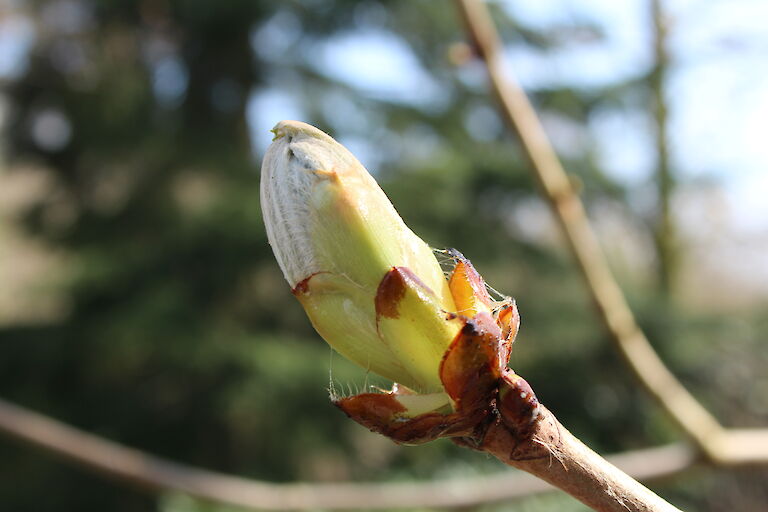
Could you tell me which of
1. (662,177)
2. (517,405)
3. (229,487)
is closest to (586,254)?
(517,405)

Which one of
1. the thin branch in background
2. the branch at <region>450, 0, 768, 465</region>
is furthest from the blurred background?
the branch at <region>450, 0, 768, 465</region>

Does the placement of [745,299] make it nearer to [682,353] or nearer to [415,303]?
[682,353]

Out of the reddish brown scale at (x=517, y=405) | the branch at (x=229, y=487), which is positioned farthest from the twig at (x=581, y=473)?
the branch at (x=229, y=487)

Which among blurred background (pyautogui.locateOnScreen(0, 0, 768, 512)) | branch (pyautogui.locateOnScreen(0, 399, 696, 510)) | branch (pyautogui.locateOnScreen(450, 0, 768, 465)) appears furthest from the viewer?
blurred background (pyautogui.locateOnScreen(0, 0, 768, 512))

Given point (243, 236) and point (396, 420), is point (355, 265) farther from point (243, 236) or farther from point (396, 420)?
point (243, 236)

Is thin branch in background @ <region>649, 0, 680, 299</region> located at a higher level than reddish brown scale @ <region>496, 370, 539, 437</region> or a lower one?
lower

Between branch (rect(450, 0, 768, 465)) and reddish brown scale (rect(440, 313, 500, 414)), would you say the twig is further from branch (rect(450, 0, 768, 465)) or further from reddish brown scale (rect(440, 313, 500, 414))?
branch (rect(450, 0, 768, 465))

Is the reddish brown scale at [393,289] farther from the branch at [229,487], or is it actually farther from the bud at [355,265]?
the branch at [229,487]
